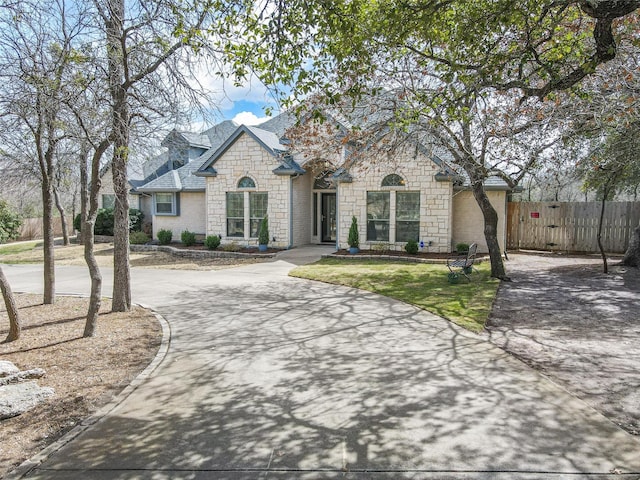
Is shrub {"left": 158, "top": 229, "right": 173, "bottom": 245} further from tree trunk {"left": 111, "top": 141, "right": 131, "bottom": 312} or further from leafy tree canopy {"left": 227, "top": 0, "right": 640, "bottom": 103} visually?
leafy tree canopy {"left": 227, "top": 0, "right": 640, "bottom": 103}

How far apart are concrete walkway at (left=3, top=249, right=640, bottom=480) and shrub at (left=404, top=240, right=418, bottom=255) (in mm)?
9206

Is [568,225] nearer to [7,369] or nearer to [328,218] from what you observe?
[328,218]

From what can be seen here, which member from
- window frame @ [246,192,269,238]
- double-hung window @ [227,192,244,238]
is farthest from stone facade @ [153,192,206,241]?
window frame @ [246,192,269,238]

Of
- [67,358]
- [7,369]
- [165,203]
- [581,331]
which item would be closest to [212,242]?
[165,203]

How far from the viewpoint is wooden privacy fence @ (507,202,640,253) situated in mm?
18188

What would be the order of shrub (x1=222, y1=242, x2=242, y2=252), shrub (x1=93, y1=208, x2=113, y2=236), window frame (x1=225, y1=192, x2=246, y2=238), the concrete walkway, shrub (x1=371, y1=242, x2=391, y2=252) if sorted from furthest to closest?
shrub (x1=93, y1=208, x2=113, y2=236) < window frame (x1=225, y1=192, x2=246, y2=238) < shrub (x1=222, y1=242, x2=242, y2=252) < shrub (x1=371, y1=242, x2=391, y2=252) < the concrete walkway

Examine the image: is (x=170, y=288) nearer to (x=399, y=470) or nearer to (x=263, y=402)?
(x=263, y=402)

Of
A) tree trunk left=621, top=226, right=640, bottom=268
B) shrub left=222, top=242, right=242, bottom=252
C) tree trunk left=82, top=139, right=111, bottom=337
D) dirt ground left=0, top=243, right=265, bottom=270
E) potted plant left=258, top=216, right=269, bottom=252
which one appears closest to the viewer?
tree trunk left=82, top=139, right=111, bottom=337

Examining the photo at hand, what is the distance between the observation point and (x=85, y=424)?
4.65 meters

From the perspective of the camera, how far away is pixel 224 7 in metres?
6.33

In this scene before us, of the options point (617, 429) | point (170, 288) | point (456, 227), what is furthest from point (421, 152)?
point (617, 429)

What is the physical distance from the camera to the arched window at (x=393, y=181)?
17688 mm

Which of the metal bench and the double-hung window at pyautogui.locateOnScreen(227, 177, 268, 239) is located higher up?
the double-hung window at pyautogui.locateOnScreen(227, 177, 268, 239)

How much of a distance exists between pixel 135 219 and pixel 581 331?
863 inches
